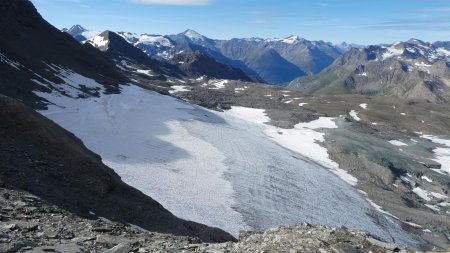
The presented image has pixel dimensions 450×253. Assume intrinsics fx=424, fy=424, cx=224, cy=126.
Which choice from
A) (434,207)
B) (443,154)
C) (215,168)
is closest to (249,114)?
(443,154)

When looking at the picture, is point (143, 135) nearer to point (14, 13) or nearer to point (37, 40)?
point (37, 40)

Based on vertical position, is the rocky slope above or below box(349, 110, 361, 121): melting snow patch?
above

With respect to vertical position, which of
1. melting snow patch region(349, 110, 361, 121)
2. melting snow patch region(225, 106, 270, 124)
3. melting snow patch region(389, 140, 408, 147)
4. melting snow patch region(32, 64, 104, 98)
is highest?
melting snow patch region(32, 64, 104, 98)

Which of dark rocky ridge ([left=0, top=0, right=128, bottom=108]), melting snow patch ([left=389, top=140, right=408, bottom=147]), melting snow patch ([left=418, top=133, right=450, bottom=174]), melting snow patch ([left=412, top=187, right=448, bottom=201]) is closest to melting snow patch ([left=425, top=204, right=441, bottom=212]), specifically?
melting snow patch ([left=412, top=187, right=448, bottom=201])

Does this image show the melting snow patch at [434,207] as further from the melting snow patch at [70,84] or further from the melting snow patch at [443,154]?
the melting snow patch at [70,84]

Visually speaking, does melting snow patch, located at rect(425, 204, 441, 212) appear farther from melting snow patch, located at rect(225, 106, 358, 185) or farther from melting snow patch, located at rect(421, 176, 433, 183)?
melting snow patch, located at rect(225, 106, 358, 185)

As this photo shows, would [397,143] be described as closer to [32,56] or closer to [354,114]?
[354,114]

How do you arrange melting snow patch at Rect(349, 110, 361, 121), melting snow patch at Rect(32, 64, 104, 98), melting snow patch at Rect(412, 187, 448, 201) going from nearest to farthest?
melting snow patch at Rect(412, 187, 448, 201) → melting snow patch at Rect(32, 64, 104, 98) → melting snow patch at Rect(349, 110, 361, 121)

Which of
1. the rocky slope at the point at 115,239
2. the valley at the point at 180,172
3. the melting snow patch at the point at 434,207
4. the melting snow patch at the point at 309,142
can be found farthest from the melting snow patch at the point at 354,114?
the rocky slope at the point at 115,239
